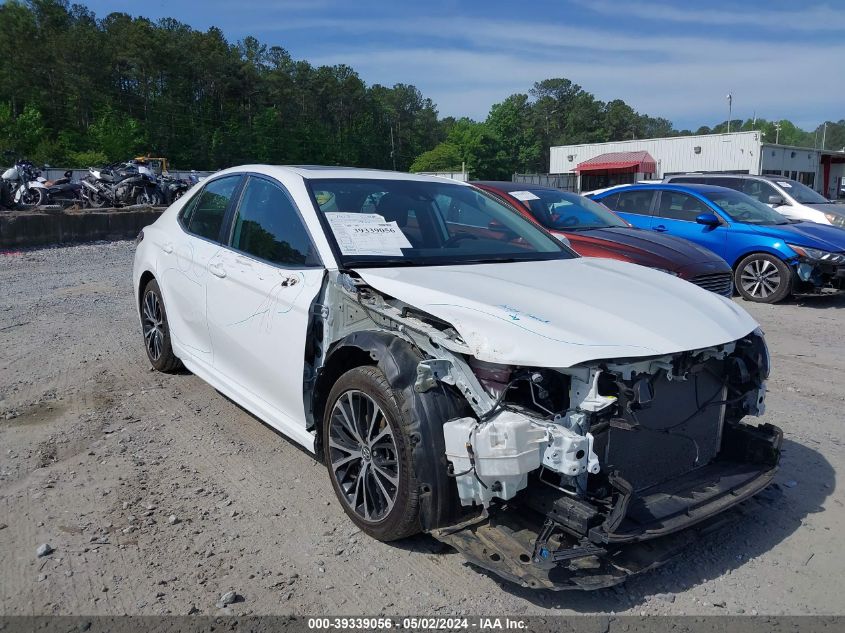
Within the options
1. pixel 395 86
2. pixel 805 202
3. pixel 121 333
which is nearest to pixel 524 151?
pixel 395 86

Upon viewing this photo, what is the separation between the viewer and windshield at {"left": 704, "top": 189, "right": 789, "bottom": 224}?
392 inches

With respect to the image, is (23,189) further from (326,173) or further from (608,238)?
(326,173)

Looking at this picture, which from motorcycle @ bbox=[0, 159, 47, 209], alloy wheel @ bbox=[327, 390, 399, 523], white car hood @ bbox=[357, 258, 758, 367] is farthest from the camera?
motorcycle @ bbox=[0, 159, 47, 209]

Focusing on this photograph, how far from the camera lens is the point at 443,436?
2832mm

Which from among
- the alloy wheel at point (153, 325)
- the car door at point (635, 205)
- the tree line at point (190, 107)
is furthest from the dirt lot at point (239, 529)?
the tree line at point (190, 107)

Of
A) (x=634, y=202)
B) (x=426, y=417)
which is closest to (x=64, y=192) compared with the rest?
(x=634, y=202)

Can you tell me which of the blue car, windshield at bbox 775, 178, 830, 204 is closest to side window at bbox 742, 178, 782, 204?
windshield at bbox 775, 178, 830, 204

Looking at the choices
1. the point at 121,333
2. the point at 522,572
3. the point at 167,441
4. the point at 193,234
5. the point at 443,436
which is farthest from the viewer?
the point at 121,333

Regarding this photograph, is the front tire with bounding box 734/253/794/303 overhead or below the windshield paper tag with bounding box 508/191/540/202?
below

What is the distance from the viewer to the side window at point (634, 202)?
34.5ft

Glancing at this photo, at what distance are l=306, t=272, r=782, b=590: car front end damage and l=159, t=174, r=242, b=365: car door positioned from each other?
1.75 metres

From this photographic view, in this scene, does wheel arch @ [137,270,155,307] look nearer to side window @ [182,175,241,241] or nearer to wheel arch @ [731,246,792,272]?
side window @ [182,175,241,241]

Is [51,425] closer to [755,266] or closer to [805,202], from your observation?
[755,266]

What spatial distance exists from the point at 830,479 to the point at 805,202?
35.1 feet
